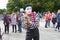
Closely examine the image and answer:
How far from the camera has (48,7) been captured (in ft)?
279

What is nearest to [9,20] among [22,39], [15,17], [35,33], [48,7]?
[15,17]

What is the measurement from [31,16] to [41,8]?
258ft

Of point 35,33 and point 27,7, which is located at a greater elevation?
point 27,7

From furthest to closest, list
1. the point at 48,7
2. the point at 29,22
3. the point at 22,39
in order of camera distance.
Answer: the point at 48,7
the point at 22,39
the point at 29,22

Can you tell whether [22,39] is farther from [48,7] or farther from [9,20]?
[48,7]

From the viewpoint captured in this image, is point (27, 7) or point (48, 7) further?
point (48, 7)

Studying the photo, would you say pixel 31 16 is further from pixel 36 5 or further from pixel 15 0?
pixel 15 0

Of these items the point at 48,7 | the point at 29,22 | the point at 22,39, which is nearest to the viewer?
the point at 29,22

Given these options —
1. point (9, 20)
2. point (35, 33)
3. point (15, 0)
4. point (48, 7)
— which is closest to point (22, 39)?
point (9, 20)

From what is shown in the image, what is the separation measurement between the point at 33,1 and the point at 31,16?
79.1 m

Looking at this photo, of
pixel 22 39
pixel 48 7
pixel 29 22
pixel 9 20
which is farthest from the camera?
pixel 48 7

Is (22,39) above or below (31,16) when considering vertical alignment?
below

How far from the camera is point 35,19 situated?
9312 millimetres

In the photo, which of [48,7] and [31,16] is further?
[48,7]
